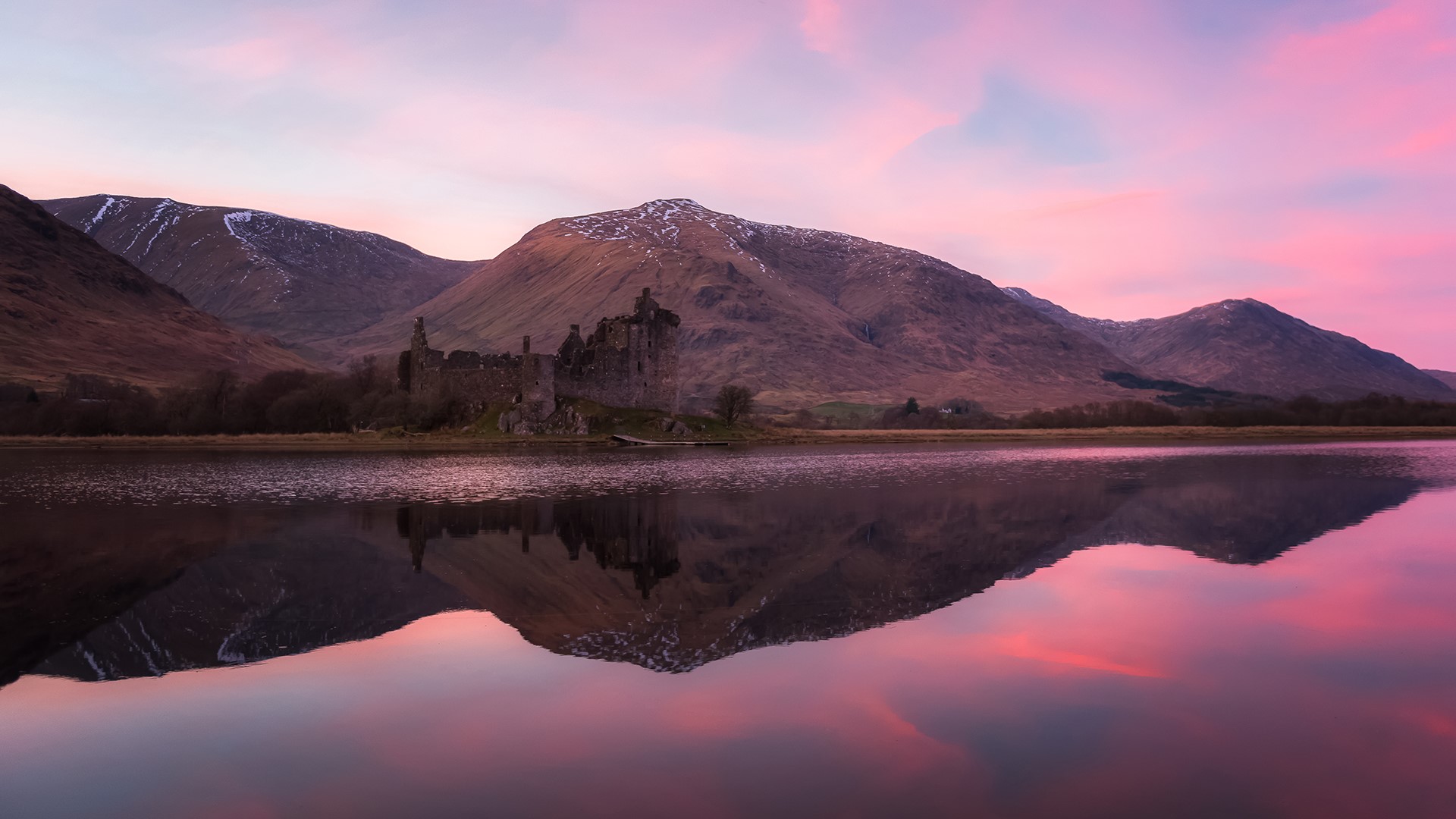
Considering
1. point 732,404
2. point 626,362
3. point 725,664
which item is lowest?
point 725,664

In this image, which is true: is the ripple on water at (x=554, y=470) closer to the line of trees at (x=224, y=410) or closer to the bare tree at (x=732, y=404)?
the bare tree at (x=732, y=404)

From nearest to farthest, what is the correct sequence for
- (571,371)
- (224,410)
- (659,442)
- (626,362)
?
(659,442), (571,371), (626,362), (224,410)

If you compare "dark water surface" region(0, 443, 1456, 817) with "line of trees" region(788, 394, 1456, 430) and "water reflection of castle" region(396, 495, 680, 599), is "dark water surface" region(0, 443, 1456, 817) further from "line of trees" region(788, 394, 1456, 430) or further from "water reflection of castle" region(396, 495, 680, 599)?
"line of trees" region(788, 394, 1456, 430)

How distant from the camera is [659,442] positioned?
243 ft

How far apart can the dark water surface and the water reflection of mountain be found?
12 centimetres

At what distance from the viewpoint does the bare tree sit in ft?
284

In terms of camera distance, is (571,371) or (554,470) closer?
(554,470)

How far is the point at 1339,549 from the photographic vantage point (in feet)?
74.1

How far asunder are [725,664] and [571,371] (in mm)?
67711

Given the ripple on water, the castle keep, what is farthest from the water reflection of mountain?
the castle keep

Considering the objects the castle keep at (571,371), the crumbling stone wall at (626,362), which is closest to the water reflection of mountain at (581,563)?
the castle keep at (571,371)

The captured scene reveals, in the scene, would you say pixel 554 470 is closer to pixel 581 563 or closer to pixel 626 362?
pixel 581 563

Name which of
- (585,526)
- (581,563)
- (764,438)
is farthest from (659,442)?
(581,563)

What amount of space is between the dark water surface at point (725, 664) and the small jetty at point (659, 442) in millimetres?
43070
